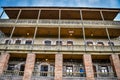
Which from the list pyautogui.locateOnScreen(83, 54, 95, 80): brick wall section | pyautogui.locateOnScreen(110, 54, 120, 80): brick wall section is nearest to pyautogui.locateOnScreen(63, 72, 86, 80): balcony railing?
pyautogui.locateOnScreen(83, 54, 95, 80): brick wall section

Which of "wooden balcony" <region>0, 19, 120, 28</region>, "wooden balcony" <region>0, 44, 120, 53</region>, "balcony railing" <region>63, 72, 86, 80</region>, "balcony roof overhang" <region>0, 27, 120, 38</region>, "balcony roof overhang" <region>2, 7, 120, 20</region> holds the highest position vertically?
"balcony roof overhang" <region>2, 7, 120, 20</region>

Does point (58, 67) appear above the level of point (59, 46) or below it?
below

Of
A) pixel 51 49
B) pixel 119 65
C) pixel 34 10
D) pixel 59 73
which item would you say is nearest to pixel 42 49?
pixel 51 49

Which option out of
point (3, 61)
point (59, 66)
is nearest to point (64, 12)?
point (59, 66)

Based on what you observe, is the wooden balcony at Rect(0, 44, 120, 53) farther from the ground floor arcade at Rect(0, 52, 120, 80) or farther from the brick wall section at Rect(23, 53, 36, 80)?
the brick wall section at Rect(23, 53, 36, 80)

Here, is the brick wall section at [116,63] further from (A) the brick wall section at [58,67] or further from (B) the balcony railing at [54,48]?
(A) the brick wall section at [58,67]

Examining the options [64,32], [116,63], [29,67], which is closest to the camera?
[29,67]

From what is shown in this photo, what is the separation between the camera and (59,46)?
16.7m

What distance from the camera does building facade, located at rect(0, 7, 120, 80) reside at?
1523cm

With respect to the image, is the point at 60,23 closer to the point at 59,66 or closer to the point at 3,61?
the point at 59,66

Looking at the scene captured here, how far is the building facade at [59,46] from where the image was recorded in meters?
15.2

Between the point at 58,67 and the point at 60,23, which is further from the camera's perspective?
the point at 60,23

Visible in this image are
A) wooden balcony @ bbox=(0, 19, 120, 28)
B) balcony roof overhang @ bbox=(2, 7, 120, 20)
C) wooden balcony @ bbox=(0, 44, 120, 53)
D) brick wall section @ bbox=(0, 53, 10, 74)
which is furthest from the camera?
balcony roof overhang @ bbox=(2, 7, 120, 20)

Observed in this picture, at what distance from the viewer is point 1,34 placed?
2195 centimetres
